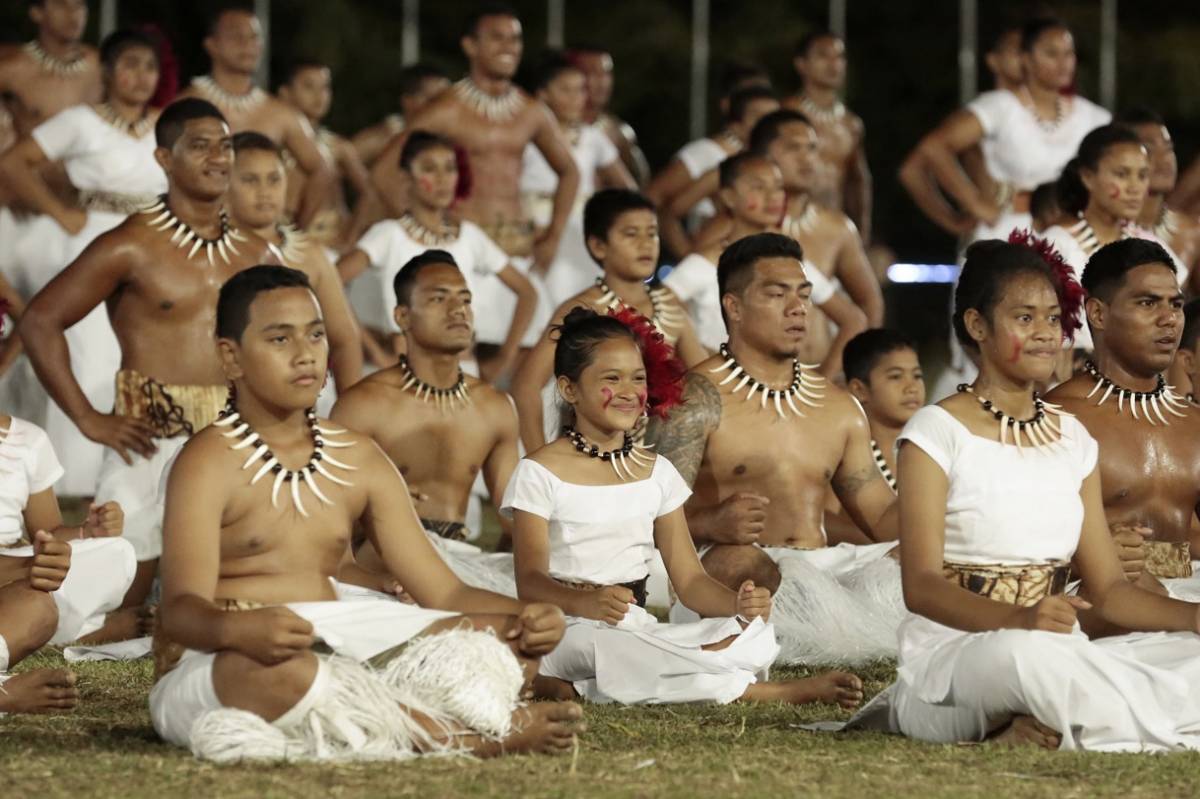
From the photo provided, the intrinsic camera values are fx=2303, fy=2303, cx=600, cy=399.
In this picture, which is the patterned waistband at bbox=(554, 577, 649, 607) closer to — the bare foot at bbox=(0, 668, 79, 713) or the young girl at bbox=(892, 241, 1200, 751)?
the young girl at bbox=(892, 241, 1200, 751)

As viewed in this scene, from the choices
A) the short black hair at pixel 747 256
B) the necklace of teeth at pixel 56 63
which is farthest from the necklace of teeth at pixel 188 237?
the necklace of teeth at pixel 56 63

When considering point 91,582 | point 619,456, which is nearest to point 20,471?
point 91,582

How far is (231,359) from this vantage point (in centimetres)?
424

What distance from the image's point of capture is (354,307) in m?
8.16

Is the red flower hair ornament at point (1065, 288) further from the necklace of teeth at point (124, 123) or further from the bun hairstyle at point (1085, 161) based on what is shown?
the necklace of teeth at point (124, 123)

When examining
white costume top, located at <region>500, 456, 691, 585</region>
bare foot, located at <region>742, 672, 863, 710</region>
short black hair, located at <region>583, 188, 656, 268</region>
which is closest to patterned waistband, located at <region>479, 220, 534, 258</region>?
short black hair, located at <region>583, 188, 656, 268</region>

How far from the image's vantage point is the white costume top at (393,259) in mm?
7930

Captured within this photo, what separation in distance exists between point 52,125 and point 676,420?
11.0 ft

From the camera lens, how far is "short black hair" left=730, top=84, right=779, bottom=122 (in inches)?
389

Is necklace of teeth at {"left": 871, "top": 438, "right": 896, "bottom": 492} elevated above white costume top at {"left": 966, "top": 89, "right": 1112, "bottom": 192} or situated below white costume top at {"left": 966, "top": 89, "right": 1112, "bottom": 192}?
below

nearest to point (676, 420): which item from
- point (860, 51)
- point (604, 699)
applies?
point (604, 699)

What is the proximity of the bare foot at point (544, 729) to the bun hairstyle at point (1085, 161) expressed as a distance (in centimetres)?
367

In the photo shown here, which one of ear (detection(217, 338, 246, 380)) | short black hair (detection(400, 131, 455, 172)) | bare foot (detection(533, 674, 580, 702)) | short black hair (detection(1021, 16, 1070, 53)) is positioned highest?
short black hair (detection(1021, 16, 1070, 53))

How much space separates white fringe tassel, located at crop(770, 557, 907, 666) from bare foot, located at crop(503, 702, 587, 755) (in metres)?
1.54
